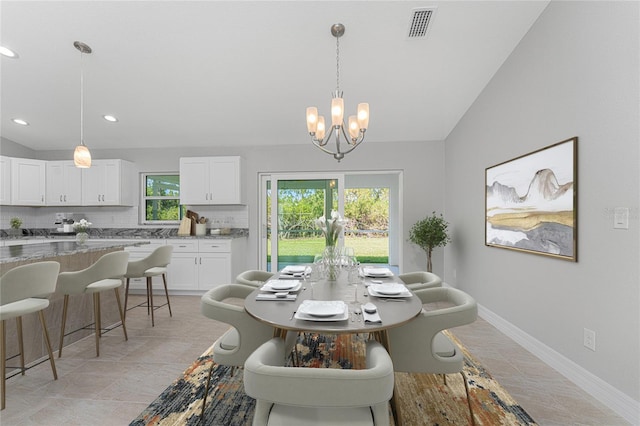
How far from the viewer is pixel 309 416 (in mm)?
1234

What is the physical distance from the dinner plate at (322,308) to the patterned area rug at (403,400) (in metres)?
0.88

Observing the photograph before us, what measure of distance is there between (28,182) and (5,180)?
0.89 ft

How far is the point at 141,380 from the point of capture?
2379 mm

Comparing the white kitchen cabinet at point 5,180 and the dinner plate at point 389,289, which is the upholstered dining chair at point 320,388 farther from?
the white kitchen cabinet at point 5,180

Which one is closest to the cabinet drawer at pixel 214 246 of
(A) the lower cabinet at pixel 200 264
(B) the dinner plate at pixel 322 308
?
(A) the lower cabinet at pixel 200 264

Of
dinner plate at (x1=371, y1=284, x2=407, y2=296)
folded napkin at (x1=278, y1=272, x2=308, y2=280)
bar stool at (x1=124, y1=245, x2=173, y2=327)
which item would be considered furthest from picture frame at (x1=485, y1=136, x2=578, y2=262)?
bar stool at (x1=124, y1=245, x2=173, y2=327)

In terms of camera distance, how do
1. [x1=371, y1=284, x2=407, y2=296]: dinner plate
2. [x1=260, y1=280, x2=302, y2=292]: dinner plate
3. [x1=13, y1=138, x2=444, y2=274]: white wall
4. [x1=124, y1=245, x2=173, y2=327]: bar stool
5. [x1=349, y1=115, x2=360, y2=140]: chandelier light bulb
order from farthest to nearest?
[x1=13, y1=138, x2=444, y2=274]: white wall < [x1=124, y1=245, x2=173, y2=327]: bar stool < [x1=349, y1=115, x2=360, y2=140]: chandelier light bulb < [x1=260, y1=280, x2=302, y2=292]: dinner plate < [x1=371, y1=284, x2=407, y2=296]: dinner plate

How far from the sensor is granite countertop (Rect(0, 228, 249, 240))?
499 centimetres

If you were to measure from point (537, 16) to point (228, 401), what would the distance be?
13.3 feet

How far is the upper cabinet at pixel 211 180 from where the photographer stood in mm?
5031

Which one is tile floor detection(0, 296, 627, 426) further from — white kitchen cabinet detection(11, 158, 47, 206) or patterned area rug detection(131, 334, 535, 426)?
white kitchen cabinet detection(11, 158, 47, 206)

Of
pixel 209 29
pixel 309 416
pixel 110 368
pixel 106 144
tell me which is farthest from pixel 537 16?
pixel 106 144

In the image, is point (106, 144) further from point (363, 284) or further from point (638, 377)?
point (638, 377)

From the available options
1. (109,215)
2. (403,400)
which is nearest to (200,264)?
(109,215)
